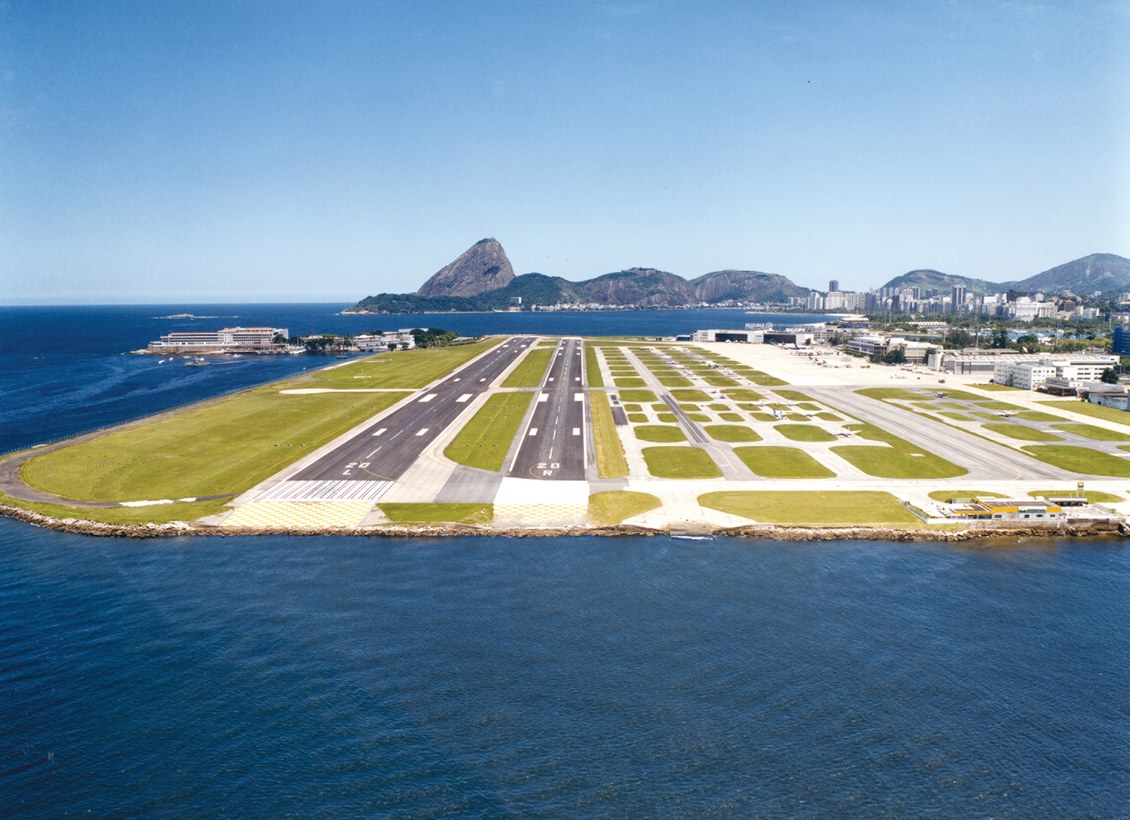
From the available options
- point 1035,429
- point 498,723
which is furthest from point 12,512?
point 1035,429

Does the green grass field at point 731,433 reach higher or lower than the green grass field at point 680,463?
higher

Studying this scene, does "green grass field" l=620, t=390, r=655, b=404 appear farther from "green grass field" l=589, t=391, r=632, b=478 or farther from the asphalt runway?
the asphalt runway

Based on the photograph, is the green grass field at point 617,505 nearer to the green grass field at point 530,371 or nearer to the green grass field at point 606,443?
the green grass field at point 606,443

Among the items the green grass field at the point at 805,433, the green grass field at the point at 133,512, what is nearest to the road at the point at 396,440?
the green grass field at the point at 133,512

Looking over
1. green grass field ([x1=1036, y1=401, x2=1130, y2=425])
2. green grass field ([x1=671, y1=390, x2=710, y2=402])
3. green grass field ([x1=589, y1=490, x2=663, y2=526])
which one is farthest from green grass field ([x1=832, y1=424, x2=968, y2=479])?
green grass field ([x1=1036, y1=401, x2=1130, y2=425])

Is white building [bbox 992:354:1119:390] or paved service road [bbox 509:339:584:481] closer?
paved service road [bbox 509:339:584:481]
